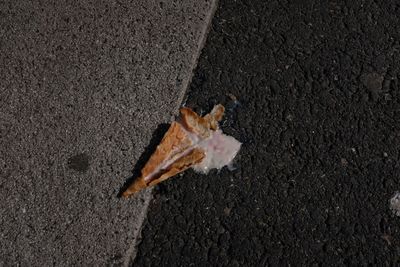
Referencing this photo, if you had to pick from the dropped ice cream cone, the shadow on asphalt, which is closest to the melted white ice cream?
the dropped ice cream cone

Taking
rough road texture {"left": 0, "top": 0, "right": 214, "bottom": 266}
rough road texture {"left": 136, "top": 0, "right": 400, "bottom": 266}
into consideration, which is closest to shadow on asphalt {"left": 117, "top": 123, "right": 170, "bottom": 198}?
rough road texture {"left": 0, "top": 0, "right": 214, "bottom": 266}

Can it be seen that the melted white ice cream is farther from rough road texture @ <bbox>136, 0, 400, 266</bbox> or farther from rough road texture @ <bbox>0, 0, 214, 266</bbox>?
rough road texture @ <bbox>0, 0, 214, 266</bbox>

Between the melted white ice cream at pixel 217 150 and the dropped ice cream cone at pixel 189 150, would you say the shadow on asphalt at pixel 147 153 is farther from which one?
the melted white ice cream at pixel 217 150

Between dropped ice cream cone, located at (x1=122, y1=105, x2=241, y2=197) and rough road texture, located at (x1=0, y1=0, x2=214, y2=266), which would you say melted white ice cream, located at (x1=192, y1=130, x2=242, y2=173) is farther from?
rough road texture, located at (x1=0, y1=0, x2=214, y2=266)

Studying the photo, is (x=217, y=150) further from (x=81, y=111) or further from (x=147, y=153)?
(x=81, y=111)

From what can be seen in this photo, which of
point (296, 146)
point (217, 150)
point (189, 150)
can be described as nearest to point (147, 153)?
point (189, 150)

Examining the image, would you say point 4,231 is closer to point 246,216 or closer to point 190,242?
point 190,242

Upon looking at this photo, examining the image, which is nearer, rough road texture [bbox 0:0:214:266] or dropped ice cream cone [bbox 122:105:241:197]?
rough road texture [bbox 0:0:214:266]
